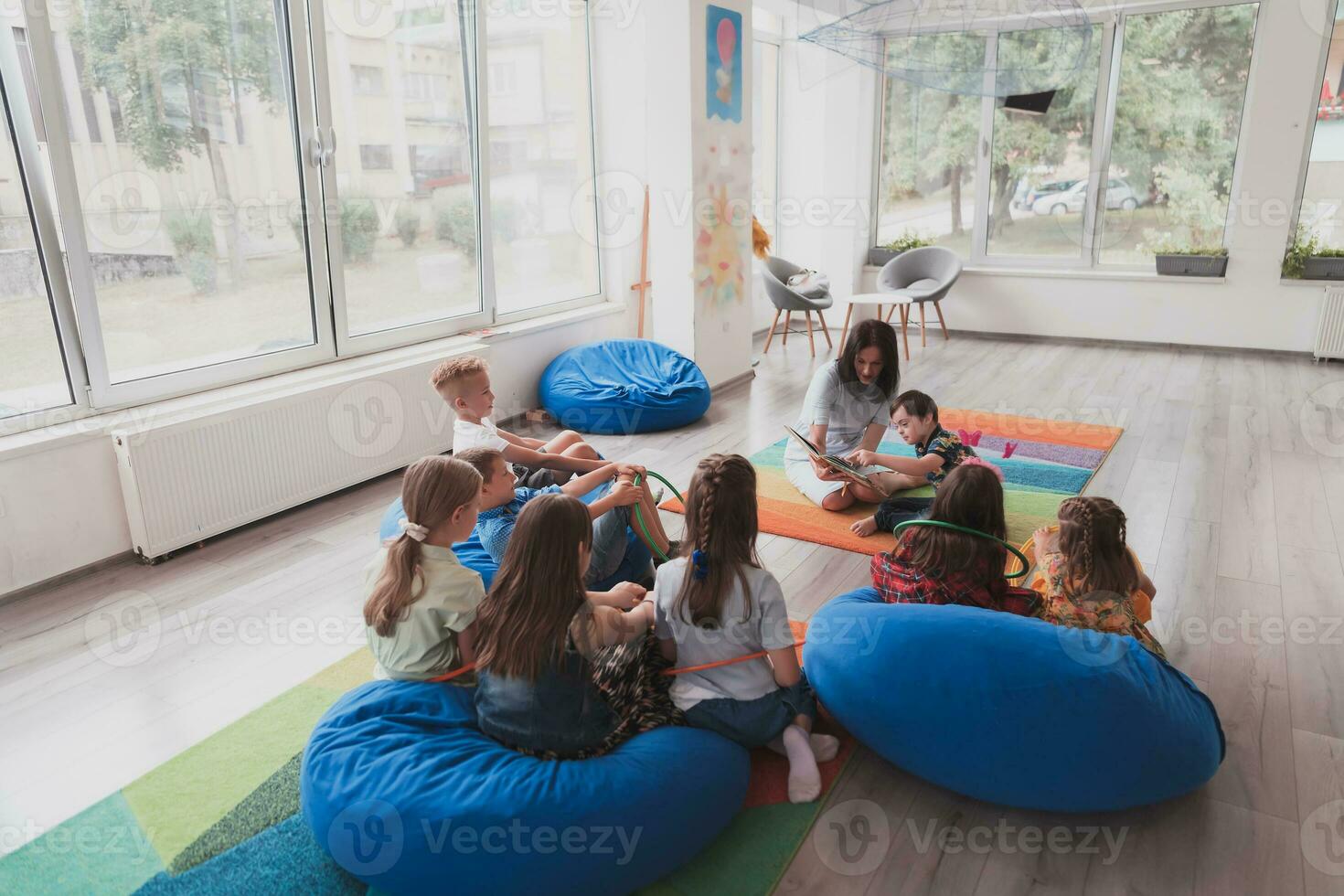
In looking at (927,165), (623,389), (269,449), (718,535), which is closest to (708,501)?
(718,535)

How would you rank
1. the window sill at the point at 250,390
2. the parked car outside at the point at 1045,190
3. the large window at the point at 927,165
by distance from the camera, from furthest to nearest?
the large window at the point at 927,165 → the parked car outside at the point at 1045,190 → the window sill at the point at 250,390

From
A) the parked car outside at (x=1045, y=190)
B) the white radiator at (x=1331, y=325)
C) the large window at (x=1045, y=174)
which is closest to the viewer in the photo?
the white radiator at (x=1331, y=325)

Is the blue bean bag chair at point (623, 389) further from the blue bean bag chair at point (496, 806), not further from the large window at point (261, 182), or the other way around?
the blue bean bag chair at point (496, 806)

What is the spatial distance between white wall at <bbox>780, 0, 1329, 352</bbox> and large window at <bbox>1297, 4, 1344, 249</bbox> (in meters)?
0.11

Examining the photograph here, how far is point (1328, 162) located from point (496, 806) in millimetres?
7689

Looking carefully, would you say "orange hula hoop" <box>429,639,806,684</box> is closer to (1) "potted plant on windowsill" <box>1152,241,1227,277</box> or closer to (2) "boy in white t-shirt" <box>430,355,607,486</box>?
(2) "boy in white t-shirt" <box>430,355,607,486</box>

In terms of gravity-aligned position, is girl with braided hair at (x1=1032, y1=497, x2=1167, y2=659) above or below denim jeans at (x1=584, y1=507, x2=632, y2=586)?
above

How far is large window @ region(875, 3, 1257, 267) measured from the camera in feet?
23.4

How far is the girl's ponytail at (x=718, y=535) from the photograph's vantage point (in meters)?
2.12

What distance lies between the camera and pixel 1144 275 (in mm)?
7492

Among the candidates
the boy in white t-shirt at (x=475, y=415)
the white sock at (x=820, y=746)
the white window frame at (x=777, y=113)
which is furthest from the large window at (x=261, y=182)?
the white sock at (x=820, y=746)

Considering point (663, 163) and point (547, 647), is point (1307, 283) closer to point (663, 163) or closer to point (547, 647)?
point (663, 163)

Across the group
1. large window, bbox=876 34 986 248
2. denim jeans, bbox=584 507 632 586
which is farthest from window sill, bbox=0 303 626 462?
large window, bbox=876 34 986 248

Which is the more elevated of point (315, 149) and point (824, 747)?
point (315, 149)
